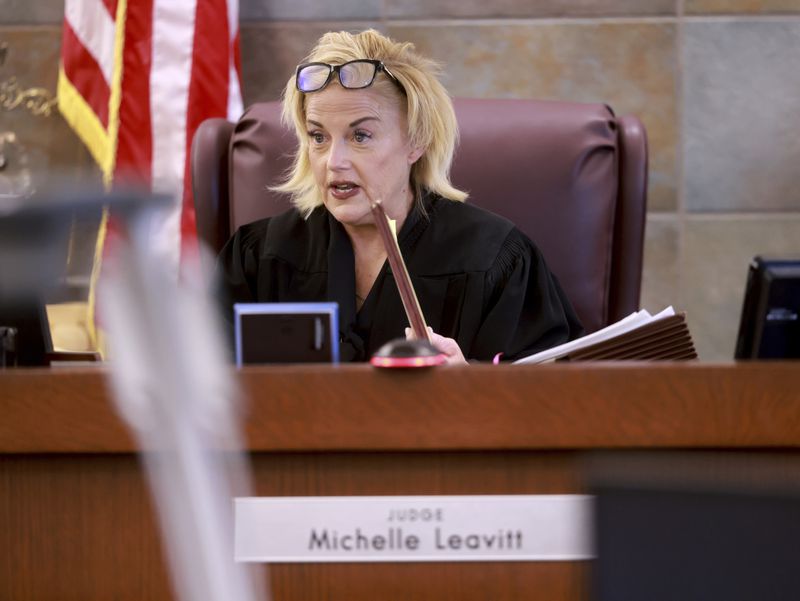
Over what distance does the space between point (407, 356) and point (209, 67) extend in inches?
74.7

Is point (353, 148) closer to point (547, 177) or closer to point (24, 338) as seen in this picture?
point (547, 177)

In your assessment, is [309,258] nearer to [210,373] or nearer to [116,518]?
[116,518]

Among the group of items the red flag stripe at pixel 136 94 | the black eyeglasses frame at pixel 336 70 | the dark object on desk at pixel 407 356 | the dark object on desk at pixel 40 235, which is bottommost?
the dark object on desk at pixel 40 235

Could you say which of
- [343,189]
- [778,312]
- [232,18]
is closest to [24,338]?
[778,312]

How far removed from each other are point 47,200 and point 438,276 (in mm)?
1682

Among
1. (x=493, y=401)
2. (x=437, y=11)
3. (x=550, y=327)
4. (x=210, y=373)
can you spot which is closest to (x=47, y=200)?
(x=210, y=373)

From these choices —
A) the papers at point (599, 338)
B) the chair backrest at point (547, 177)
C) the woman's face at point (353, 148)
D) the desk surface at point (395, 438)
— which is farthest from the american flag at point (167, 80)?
the desk surface at point (395, 438)

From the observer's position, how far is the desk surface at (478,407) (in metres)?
0.92

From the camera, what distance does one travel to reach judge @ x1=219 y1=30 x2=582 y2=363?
1.96 meters

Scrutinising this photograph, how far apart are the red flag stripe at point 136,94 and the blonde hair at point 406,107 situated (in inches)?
28.0

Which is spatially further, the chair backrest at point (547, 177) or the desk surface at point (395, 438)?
the chair backrest at point (547, 177)

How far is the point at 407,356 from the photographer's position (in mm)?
936

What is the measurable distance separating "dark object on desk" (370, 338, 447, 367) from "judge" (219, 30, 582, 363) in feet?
3.18

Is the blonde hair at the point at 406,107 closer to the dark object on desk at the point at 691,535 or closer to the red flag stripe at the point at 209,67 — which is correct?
the red flag stripe at the point at 209,67
